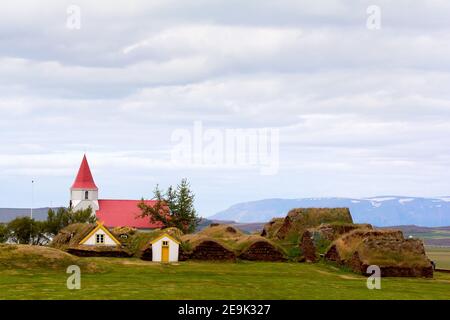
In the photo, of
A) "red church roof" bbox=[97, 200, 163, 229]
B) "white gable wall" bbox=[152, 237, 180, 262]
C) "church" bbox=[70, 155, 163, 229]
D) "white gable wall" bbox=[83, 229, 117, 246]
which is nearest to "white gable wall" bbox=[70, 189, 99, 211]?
"church" bbox=[70, 155, 163, 229]

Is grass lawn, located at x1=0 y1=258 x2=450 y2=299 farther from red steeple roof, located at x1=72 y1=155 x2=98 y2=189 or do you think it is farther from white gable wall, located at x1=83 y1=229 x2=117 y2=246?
red steeple roof, located at x1=72 y1=155 x2=98 y2=189

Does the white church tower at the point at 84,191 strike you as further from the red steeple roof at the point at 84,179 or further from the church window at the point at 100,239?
the church window at the point at 100,239

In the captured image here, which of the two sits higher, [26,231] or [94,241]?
[94,241]

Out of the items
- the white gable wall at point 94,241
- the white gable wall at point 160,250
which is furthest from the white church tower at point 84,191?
the white gable wall at point 160,250

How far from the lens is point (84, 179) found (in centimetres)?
13300

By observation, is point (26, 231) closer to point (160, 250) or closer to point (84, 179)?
point (84, 179)

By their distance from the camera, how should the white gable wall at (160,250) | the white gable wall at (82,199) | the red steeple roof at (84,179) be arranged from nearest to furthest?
1. the white gable wall at (160,250)
2. the white gable wall at (82,199)
3. the red steeple roof at (84,179)

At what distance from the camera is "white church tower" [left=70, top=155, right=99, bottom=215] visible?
424 feet

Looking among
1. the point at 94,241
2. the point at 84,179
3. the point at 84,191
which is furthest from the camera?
the point at 84,179

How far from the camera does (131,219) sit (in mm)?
121562

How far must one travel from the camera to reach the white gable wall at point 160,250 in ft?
211

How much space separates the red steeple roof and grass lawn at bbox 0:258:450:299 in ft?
248

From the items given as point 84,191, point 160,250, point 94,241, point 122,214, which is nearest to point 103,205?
point 84,191

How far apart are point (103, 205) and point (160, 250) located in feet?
219
